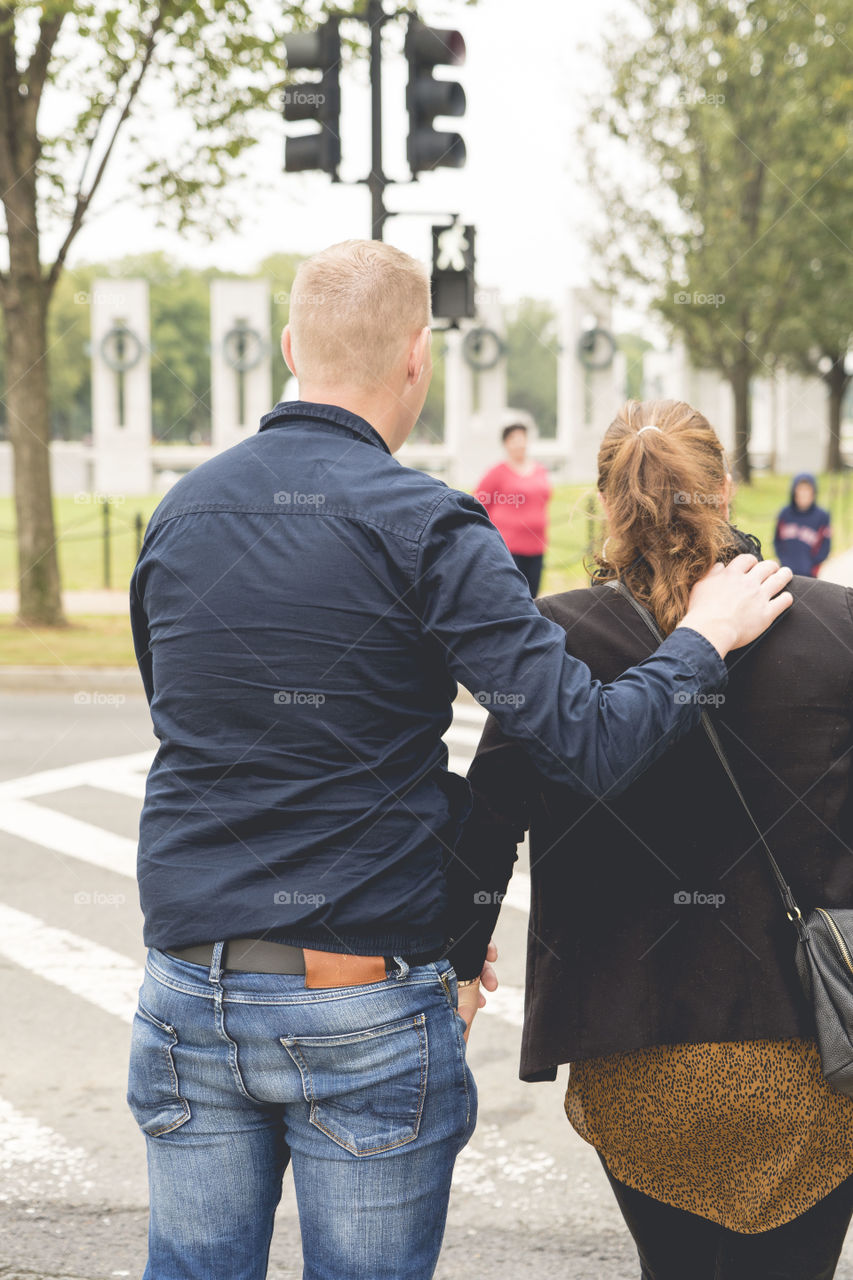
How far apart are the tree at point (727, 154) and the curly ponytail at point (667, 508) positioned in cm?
2190

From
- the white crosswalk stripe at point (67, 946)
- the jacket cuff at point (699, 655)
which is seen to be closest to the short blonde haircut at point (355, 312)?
the jacket cuff at point (699, 655)

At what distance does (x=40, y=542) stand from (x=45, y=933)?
9.97 metres

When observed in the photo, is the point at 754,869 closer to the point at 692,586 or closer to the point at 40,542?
the point at 692,586

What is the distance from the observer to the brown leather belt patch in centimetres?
167

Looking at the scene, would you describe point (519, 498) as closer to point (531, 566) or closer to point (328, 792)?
point (531, 566)

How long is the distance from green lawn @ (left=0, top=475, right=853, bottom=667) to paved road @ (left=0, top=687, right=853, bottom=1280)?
1.66m

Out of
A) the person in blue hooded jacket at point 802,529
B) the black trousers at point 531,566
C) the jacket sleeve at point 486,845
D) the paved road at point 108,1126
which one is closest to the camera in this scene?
the jacket sleeve at point 486,845

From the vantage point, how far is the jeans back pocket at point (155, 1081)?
1742mm

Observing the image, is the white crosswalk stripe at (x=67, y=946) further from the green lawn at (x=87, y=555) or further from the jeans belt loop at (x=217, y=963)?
the green lawn at (x=87, y=555)

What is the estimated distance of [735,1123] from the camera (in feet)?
6.61


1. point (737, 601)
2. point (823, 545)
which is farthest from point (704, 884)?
point (823, 545)

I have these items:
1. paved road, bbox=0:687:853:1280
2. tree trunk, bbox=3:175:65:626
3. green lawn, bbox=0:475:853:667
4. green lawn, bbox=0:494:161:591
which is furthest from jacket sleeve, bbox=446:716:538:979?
green lawn, bbox=0:494:161:591

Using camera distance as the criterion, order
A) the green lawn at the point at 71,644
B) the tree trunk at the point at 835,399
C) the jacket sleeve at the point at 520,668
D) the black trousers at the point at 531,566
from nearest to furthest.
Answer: the jacket sleeve at the point at 520,668
the black trousers at the point at 531,566
the green lawn at the point at 71,644
the tree trunk at the point at 835,399

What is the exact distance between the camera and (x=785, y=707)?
2.02 metres
